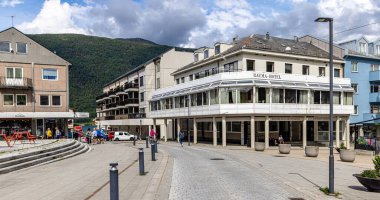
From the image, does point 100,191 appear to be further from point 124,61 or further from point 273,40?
point 124,61

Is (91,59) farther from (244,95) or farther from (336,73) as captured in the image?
(244,95)

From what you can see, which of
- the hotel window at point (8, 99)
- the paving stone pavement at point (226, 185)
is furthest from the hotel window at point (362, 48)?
the hotel window at point (8, 99)

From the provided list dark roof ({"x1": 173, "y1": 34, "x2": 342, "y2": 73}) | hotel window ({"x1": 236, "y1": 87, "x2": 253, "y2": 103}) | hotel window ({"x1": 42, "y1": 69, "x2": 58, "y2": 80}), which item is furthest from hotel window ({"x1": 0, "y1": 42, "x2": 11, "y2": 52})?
hotel window ({"x1": 236, "y1": 87, "x2": 253, "y2": 103})

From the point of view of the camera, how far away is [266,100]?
36812 mm

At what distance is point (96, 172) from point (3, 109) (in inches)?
1164

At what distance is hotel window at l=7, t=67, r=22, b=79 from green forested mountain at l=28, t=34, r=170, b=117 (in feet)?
248

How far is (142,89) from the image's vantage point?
67.4 meters

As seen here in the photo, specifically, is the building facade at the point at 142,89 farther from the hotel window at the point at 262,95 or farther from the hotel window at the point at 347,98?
the hotel window at the point at 347,98

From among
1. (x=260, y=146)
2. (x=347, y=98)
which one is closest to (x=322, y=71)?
(x=347, y=98)

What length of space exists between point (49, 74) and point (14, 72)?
3.72 m

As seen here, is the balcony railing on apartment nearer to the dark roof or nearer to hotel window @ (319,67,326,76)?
the dark roof

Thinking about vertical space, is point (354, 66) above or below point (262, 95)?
above

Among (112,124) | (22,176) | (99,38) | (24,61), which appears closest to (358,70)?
(24,61)

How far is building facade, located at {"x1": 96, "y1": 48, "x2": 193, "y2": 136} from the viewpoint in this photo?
62.5 meters
